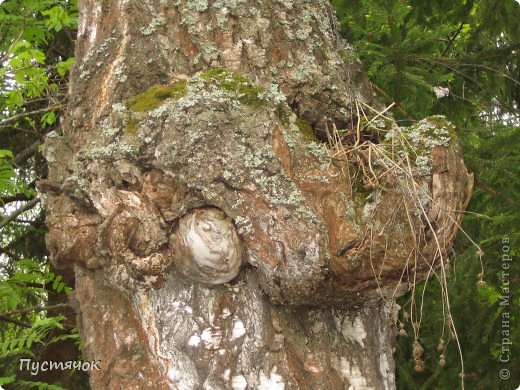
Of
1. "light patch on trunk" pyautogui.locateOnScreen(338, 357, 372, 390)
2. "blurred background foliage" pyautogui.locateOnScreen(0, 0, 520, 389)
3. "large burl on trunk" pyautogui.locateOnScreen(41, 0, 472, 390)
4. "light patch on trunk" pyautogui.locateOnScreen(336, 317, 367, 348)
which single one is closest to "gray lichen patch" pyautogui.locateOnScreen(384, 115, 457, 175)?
"large burl on trunk" pyautogui.locateOnScreen(41, 0, 472, 390)

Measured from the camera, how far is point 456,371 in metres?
4.74

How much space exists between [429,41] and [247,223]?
2.19 meters

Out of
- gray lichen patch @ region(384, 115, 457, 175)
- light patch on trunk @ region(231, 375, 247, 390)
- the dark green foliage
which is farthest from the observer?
the dark green foliage

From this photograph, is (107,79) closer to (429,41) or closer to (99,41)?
(99,41)

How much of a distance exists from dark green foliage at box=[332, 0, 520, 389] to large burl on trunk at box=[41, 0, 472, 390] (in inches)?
56.7

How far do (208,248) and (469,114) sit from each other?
9.32 feet

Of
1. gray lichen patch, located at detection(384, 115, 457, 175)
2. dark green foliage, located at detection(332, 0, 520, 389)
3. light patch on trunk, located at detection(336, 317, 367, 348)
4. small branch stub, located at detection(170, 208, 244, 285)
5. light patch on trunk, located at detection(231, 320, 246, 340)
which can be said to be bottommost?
dark green foliage, located at detection(332, 0, 520, 389)

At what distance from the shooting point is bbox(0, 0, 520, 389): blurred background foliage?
12.3 feet

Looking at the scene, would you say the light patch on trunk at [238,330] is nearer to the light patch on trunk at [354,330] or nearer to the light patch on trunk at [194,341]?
the light patch on trunk at [194,341]

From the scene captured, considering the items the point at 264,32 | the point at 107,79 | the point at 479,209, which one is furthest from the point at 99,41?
the point at 479,209

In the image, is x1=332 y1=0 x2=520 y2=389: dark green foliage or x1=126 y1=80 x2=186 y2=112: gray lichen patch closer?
x1=126 y1=80 x2=186 y2=112: gray lichen patch

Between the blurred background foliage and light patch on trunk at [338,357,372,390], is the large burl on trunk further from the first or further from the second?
the blurred background foliage

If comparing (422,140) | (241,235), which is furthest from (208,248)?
(422,140)

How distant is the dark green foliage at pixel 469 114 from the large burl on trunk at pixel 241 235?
4.72 feet
